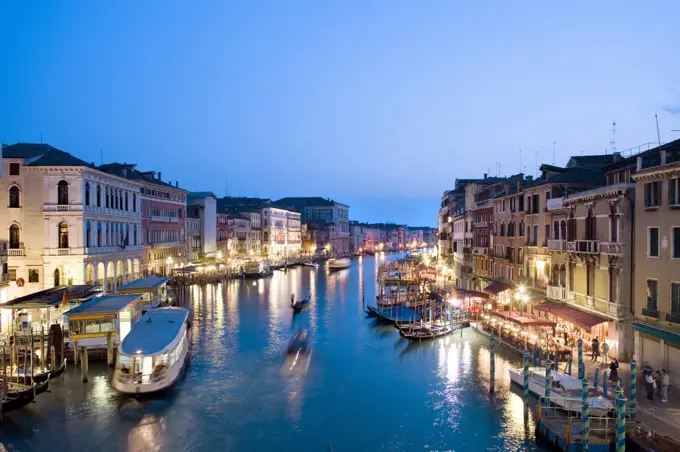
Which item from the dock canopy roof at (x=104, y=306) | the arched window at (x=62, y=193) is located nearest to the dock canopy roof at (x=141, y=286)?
the arched window at (x=62, y=193)

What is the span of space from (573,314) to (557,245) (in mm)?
4008

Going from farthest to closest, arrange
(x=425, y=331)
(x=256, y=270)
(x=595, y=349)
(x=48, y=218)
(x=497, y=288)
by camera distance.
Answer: (x=256, y=270)
(x=497, y=288)
(x=48, y=218)
(x=425, y=331)
(x=595, y=349)

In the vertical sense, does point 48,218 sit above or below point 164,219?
below

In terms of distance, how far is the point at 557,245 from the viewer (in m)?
27.5

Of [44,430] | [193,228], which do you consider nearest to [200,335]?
[44,430]

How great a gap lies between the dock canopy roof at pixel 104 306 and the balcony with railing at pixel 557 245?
20241 mm

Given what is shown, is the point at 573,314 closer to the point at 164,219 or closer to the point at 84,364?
the point at 84,364

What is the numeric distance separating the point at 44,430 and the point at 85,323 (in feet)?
26.4

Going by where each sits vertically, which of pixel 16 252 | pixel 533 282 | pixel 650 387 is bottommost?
pixel 650 387

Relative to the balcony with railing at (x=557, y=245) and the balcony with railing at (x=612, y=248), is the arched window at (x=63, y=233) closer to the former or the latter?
the balcony with railing at (x=557, y=245)

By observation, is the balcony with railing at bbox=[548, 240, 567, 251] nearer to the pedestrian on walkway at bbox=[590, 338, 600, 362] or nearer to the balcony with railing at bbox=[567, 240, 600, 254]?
the balcony with railing at bbox=[567, 240, 600, 254]

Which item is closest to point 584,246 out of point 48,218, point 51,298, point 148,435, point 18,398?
point 148,435

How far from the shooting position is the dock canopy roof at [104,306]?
2533 centimetres

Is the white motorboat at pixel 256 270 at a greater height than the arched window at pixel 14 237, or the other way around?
the arched window at pixel 14 237
